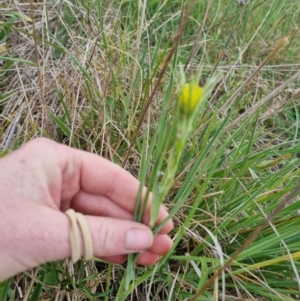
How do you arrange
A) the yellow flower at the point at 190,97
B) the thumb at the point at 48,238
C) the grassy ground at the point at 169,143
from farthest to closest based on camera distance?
the grassy ground at the point at 169,143, the thumb at the point at 48,238, the yellow flower at the point at 190,97

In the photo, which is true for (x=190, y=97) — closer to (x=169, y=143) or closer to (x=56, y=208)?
(x=56, y=208)

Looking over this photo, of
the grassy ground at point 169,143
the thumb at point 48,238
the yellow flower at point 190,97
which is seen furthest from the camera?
the grassy ground at point 169,143

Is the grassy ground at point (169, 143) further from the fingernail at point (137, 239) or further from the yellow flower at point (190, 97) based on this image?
the yellow flower at point (190, 97)

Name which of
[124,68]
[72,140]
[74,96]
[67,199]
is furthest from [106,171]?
[124,68]

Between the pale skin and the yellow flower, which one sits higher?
the yellow flower

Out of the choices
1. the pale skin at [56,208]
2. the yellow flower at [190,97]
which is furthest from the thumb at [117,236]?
the yellow flower at [190,97]

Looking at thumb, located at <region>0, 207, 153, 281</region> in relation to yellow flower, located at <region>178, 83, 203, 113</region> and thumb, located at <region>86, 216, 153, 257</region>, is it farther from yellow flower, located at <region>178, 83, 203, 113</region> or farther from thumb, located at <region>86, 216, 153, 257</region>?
yellow flower, located at <region>178, 83, 203, 113</region>

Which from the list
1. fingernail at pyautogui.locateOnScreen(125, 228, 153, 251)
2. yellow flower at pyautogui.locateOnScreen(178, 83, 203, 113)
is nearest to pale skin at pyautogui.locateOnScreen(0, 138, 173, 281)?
fingernail at pyautogui.locateOnScreen(125, 228, 153, 251)
